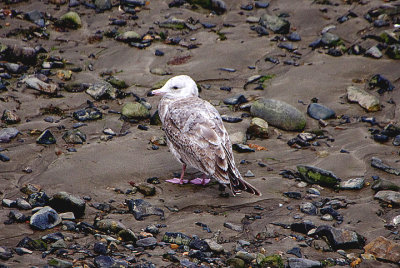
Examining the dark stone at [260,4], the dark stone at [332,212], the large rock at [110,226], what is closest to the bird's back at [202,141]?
the dark stone at [332,212]

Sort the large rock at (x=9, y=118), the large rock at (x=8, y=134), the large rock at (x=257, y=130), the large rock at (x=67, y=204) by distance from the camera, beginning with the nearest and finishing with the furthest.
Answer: the large rock at (x=67, y=204)
the large rock at (x=8, y=134)
the large rock at (x=9, y=118)
the large rock at (x=257, y=130)

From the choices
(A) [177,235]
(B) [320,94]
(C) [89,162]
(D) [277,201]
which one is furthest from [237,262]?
(B) [320,94]

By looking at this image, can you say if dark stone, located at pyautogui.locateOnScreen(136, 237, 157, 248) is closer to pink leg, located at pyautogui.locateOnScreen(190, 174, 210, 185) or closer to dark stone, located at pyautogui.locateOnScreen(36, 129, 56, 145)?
pink leg, located at pyautogui.locateOnScreen(190, 174, 210, 185)

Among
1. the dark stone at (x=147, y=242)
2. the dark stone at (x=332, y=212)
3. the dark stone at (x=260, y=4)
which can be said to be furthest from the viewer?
the dark stone at (x=260, y=4)

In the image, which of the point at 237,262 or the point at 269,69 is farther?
the point at 269,69

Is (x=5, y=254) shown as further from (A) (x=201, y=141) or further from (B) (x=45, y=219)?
(A) (x=201, y=141)

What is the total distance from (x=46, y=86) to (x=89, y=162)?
2018 mm

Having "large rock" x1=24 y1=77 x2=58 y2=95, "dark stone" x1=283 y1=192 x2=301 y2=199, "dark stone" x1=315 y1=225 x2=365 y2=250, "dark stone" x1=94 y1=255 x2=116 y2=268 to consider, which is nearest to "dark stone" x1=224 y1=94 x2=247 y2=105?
"dark stone" x1=283 y1=192 x2=301 y2=199

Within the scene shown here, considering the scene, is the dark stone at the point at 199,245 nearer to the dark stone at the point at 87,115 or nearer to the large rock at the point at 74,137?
the large rock at the point at 74,137

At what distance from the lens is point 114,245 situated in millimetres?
4766

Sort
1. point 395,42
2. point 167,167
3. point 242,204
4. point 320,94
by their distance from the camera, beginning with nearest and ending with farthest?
point 242,204, point 167,167, point 320,94, point 395,42

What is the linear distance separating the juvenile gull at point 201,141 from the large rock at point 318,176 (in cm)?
86

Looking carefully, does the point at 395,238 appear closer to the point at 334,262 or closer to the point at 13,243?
the point at 334,262

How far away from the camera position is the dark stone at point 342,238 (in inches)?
202
